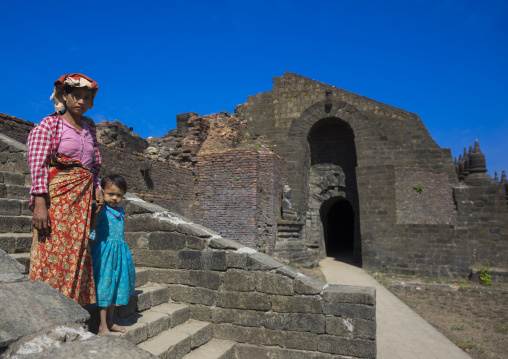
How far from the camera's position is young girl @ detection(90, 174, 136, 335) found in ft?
9.60

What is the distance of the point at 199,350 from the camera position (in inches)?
147

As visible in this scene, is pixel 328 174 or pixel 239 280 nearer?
pixel 239 280

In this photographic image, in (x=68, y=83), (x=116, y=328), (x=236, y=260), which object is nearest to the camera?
(x=68, y=83)

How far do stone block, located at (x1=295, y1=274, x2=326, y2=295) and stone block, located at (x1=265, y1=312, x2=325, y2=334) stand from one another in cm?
25

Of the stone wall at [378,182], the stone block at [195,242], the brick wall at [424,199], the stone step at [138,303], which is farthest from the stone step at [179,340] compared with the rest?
the brick wall at [424,199]

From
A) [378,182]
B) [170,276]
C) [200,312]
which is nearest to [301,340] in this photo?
[200,312]

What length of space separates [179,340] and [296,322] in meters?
1.30

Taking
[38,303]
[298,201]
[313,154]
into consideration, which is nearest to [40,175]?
[38,303]

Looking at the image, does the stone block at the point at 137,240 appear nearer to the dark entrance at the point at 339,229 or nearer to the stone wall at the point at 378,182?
the stone wall at the point at 378,182

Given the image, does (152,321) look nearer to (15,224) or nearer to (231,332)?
(231,332)

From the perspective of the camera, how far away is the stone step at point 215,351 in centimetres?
361

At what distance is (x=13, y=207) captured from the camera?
13.5ft

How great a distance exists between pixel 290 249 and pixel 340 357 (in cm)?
914

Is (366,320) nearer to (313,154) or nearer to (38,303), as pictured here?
(38,303)
